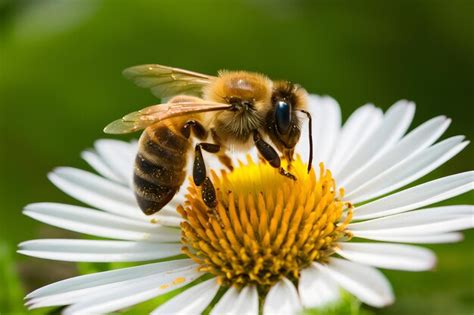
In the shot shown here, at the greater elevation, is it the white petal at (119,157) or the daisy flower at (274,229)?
the white petal at (119,157)

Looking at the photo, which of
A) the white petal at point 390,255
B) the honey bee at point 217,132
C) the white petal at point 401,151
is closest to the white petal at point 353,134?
the white petal at point 401,151

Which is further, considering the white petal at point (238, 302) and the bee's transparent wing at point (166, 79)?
the bee's transparent wing at point (166, 79)

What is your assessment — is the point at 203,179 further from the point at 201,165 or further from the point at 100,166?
the point at 100,166

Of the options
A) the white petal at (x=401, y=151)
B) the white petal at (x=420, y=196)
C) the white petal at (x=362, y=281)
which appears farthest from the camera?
the white petal at (x=401, y=151)

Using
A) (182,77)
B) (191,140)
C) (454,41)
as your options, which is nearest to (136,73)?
(182,77)

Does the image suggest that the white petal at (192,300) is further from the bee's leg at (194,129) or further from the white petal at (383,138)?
the white petal at (383,138)

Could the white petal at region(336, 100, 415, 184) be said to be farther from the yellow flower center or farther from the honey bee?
the honey bee
